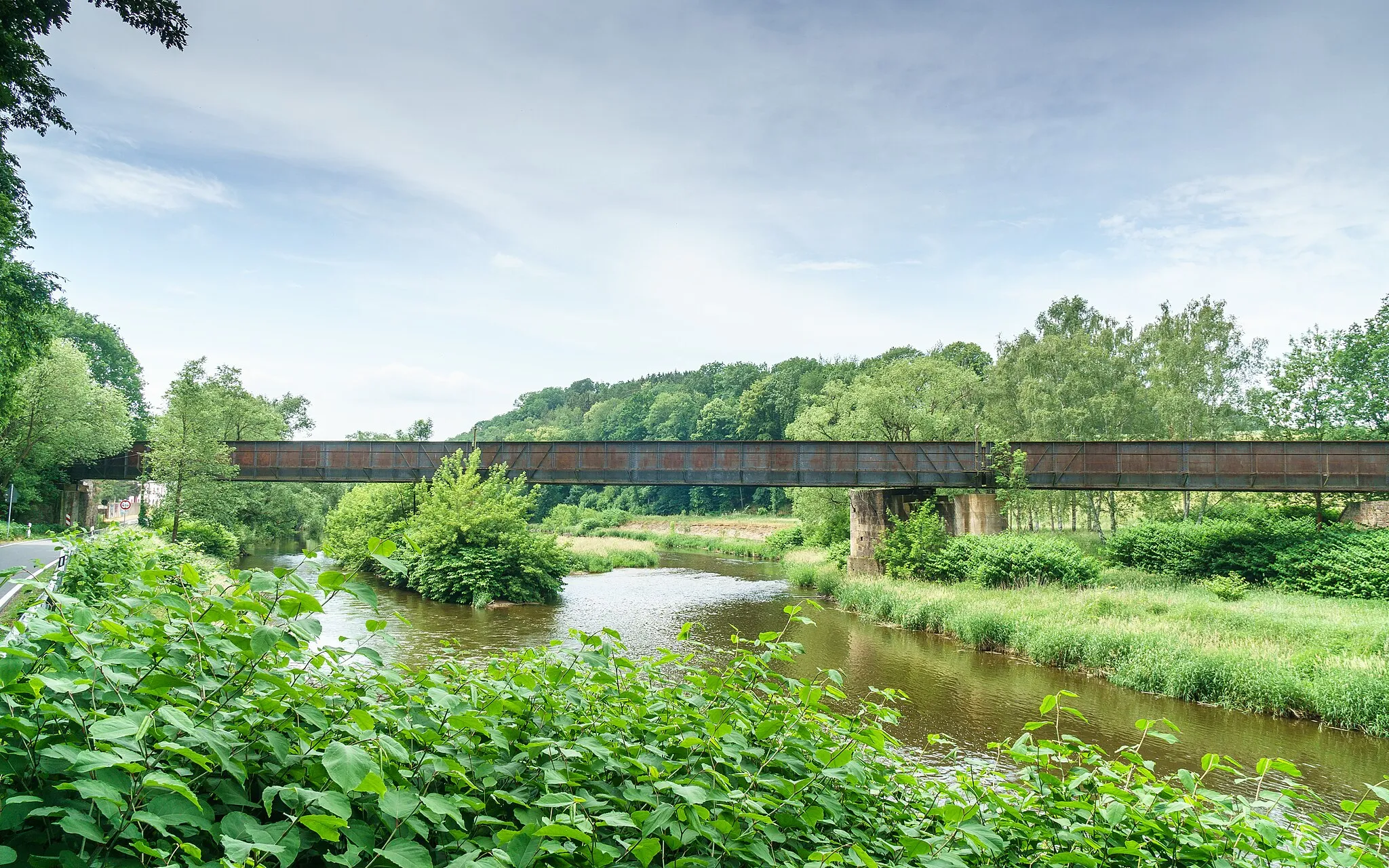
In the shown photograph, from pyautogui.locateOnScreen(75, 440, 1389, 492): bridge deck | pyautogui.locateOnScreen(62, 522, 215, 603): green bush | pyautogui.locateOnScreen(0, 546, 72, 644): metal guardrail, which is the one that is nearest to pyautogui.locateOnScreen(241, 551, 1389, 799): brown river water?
pyautogui.locateOnScreen(0, 546, 72, 644): metal guardrail

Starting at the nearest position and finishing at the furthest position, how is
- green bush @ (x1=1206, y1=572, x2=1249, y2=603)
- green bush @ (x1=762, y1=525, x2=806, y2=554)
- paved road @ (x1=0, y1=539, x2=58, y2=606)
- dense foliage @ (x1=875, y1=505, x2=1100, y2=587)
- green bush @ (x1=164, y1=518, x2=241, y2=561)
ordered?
paved road @ (x1=0, y1=539, x2=58, y2=606) < green bush @ (x1=1206, y1=572, x2=1249, y2=603) < dense foliage @ (x1=875, y1=505, x2=1100, y2=587) < green bush @ (x1=164, y1=518, x2=241, y2=561) < green bush @ (x1=762, y1=525, x2=806, y2=554)

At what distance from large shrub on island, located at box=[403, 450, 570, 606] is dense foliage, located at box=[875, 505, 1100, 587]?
12.4m

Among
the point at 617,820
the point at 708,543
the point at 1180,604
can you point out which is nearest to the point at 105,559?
the point at 617,820

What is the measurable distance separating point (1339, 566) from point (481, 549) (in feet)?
89.4

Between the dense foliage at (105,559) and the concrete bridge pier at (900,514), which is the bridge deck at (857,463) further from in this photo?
the dense foliage at (105,559)

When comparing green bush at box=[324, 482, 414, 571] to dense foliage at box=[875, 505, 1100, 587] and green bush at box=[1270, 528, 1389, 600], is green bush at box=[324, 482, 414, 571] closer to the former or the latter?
dense foliage at box=[875, 505, 1100, 587]

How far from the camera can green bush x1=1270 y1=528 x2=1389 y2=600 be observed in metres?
23.2

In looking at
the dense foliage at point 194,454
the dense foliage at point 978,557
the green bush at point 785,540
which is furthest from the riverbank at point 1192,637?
the dense foliage at point 194,454

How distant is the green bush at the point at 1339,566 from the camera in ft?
76.2

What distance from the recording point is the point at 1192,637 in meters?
16.7

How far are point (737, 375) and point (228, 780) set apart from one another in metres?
108

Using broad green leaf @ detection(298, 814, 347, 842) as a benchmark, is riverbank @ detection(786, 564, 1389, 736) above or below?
below

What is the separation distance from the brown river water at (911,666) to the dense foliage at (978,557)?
139 inches

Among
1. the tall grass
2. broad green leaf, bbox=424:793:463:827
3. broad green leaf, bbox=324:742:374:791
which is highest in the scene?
broad green leaf, bbox=324:742:374:791
